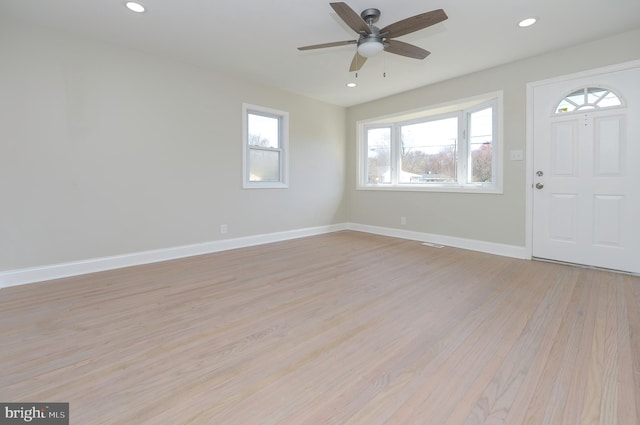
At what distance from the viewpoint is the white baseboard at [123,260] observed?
2.85 metres

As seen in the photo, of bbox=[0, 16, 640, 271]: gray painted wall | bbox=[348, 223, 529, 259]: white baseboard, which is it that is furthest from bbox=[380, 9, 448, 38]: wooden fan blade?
bbox=[348, 223, 529, 259]: white baseboard

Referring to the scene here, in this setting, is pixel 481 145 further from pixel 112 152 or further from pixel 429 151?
pixel 112 152

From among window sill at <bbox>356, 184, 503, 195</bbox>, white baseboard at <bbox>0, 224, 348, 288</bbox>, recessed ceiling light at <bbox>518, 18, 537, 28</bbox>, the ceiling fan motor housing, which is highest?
recessed ceiling light at <bbox>518, 18, 537, 28</bbox>

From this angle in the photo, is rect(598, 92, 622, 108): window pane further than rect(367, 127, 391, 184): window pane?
No

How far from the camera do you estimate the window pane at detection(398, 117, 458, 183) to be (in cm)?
470

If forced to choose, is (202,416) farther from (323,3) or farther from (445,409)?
(323,3)

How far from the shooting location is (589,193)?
333cm

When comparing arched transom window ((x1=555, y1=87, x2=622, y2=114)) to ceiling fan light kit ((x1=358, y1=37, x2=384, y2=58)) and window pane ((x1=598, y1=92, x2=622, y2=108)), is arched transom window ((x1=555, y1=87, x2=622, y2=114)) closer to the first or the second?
window pane ((x1=598, y1=92, x2=622, y2=108))

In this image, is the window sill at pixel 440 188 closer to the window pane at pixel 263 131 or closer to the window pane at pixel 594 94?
the window pane at pixel 594 94

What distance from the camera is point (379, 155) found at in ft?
18.9

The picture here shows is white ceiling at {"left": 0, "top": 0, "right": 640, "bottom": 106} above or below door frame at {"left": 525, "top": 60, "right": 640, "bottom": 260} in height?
above

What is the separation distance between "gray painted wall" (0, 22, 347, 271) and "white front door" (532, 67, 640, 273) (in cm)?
381

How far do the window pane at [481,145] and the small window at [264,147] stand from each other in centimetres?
298

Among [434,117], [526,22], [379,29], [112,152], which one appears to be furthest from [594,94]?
[112,152]
